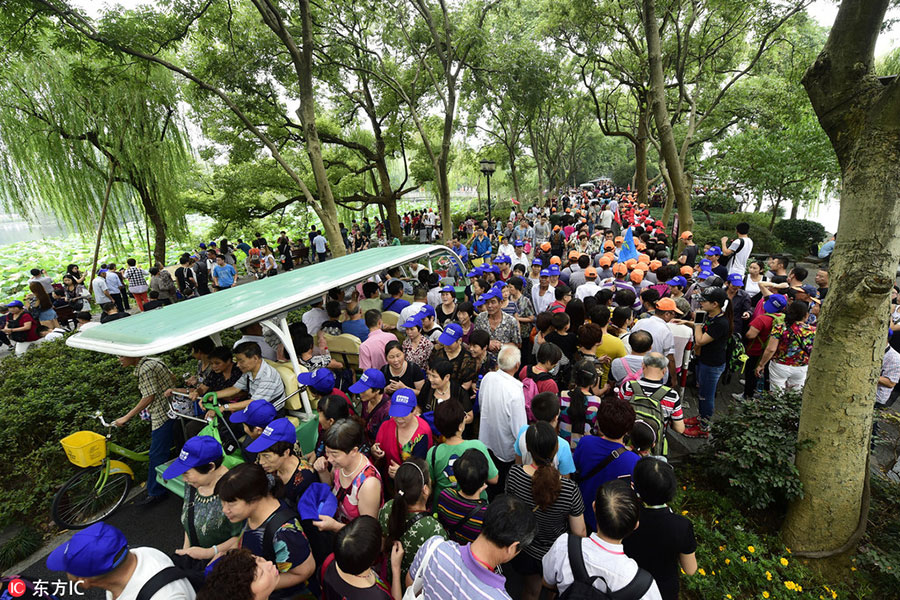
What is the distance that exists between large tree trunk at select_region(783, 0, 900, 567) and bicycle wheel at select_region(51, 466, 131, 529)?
6.87 metres

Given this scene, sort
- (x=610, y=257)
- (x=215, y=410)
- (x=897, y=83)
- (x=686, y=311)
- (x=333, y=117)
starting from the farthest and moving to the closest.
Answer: (x=333, y=117)
(x=610, y=257)
(x=686, y=311)
(x=215, y=410)
(x=897, y=83)

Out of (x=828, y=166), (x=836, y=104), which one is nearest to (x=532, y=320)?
(x=836, y=104)

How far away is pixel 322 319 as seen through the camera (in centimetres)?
638

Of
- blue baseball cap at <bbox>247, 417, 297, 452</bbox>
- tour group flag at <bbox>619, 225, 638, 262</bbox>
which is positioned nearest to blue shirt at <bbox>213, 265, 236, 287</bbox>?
blue baseball cap at <bbox>247, 417, 297, 452</bbox>

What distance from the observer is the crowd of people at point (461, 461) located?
1.94m

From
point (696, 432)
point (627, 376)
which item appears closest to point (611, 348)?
point (627, 376)

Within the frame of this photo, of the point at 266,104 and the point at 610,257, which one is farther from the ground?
the point at 266,104

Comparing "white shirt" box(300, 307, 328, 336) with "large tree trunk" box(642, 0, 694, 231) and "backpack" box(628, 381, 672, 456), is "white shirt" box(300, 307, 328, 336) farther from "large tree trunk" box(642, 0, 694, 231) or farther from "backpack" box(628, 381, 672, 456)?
"large tree trunk" box(642, 0, 694, 231)

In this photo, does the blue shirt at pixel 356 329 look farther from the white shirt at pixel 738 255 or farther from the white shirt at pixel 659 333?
the white shirt at pixel 738 255

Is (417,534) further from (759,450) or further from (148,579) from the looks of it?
(759,450)

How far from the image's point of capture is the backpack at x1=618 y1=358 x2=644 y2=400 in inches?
138

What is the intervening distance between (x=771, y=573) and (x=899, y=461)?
9.81 feet

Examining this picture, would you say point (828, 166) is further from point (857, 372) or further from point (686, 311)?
point (857, 372)

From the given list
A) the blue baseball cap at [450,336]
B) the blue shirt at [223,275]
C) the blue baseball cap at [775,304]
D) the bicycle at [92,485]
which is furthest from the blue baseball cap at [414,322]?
the blue shirt at [223,275]
